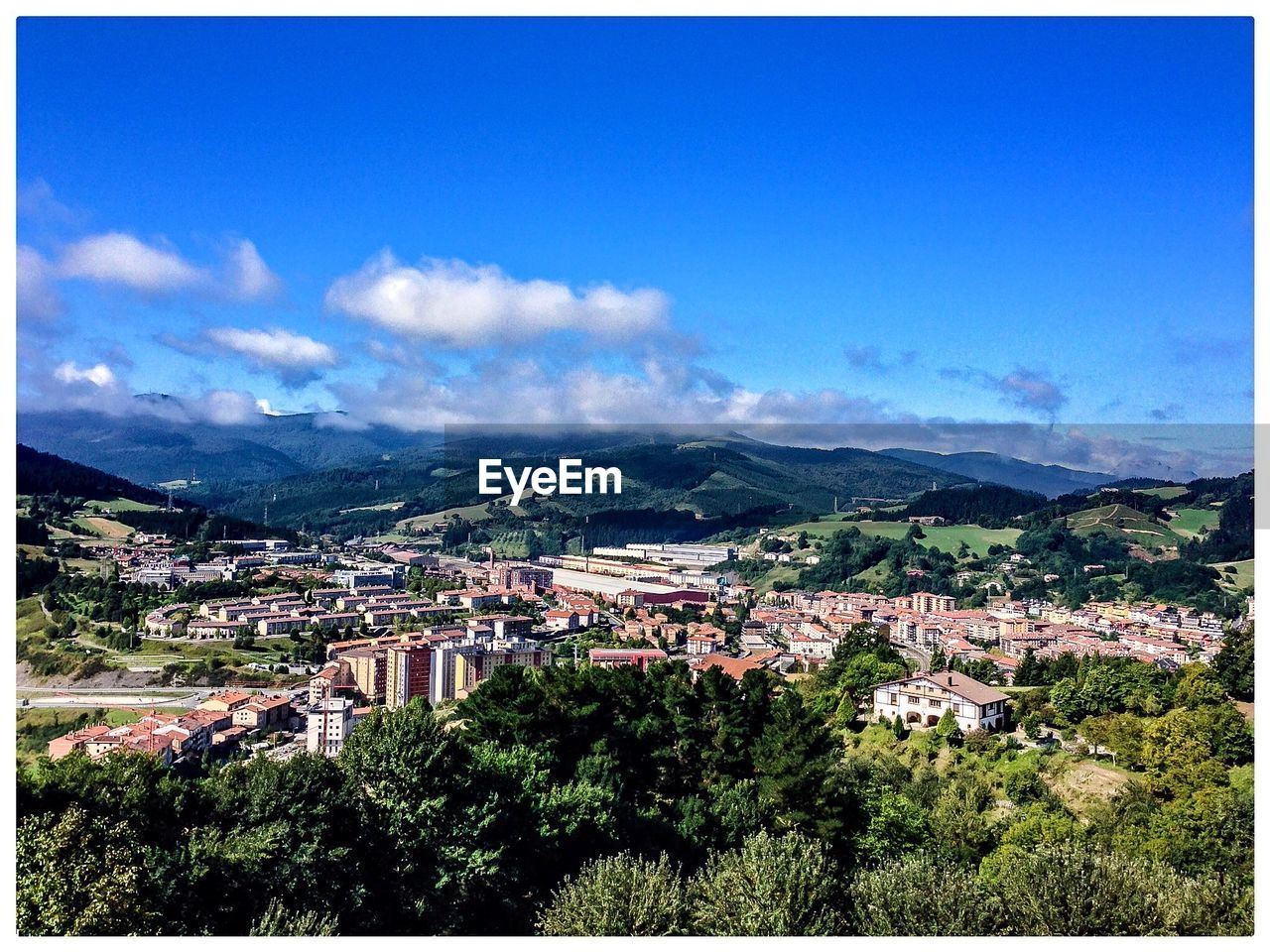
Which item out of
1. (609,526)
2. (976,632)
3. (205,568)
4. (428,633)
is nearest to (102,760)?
(428,633)

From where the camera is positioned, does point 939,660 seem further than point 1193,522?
No

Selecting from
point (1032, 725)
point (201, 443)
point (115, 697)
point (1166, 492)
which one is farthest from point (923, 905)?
point (201, 443)

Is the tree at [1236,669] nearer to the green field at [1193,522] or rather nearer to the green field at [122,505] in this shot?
the green field at [1193,522]

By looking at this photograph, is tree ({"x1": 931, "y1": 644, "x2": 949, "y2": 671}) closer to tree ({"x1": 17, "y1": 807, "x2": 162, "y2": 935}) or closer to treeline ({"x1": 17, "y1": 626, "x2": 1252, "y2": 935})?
treeline ({"x1": 17, "y1": 626, "x2": 1252, "y2": 935})

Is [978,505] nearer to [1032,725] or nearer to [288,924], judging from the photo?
[1032,725]

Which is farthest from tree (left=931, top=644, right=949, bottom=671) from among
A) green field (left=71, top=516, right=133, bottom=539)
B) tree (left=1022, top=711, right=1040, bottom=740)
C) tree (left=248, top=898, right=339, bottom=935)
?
green field (left=71, top=516, right=133, bottom=539)

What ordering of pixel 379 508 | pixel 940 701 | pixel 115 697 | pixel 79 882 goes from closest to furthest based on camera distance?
pixel 79 882
pixel 940 701
pixel 115 697
pixel 379 508

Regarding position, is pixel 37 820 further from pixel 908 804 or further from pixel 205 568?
pixel 205 568
